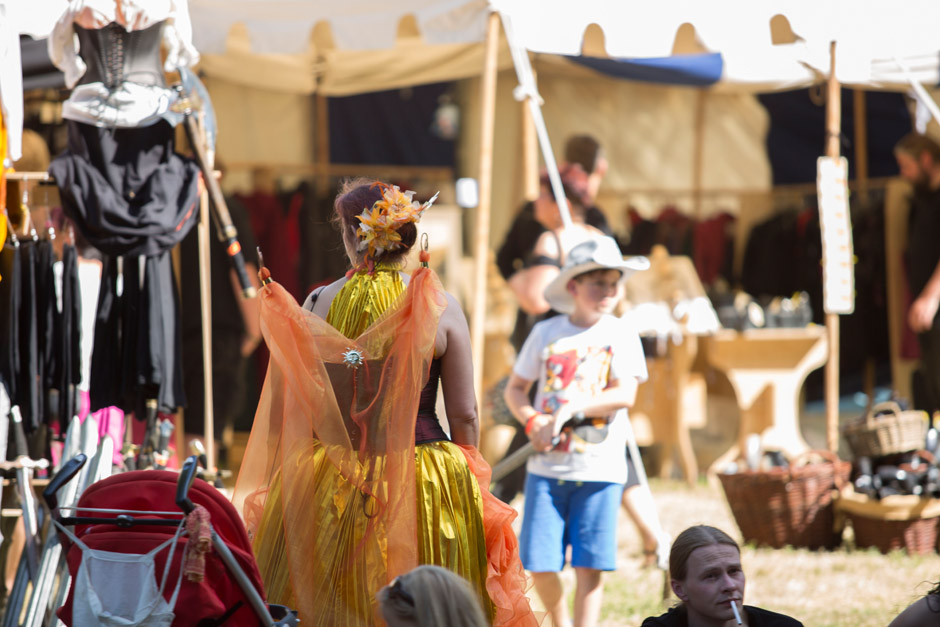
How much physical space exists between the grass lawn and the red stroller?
229cm

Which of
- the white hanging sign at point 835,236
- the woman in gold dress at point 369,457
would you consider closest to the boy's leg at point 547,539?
the woman in gold dress at point 369,457

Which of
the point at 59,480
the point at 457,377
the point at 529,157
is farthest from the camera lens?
the point at 529,157

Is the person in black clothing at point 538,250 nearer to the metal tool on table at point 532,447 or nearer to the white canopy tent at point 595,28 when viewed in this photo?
the white canopy tent at point 595,28

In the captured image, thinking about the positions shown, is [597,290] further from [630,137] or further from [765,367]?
[630,137]

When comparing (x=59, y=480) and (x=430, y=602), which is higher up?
(x=59, y=480)

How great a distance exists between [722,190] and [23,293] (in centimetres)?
664

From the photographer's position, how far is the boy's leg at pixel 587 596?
402 centimetres

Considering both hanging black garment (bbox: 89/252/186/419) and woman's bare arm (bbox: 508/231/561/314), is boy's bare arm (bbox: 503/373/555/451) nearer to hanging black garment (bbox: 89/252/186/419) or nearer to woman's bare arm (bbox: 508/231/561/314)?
woman's bare arm (bbox: 508/231/561/314)

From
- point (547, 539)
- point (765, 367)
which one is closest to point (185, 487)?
point (547, 539)

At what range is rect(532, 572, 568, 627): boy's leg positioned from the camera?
4.07m

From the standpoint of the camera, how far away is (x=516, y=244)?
5938 mm

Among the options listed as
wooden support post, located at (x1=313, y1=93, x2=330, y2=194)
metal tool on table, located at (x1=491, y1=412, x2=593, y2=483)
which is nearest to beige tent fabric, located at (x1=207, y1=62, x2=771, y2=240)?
wooden support post, located at (x1=313, y1=93, x2=330, y2=194)

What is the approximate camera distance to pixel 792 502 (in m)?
5.81

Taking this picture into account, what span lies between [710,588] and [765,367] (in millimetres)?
5492
